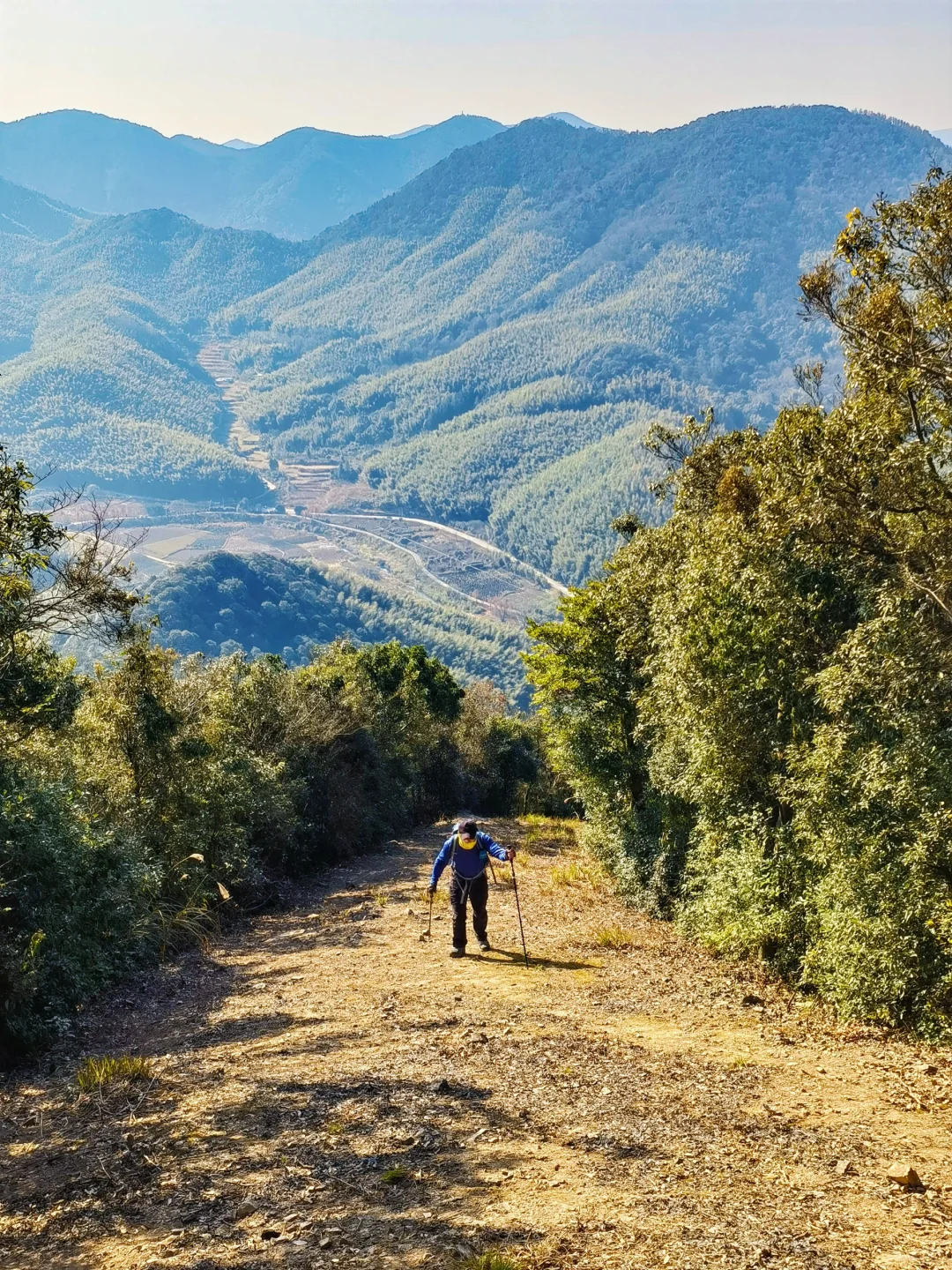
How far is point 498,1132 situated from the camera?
7.78 metres

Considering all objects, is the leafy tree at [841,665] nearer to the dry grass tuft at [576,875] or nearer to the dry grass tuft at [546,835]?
the dry grass tuft at [576,875]

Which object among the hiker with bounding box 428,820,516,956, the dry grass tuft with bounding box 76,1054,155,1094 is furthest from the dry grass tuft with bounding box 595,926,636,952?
the dry grass tuft with bounding box 76,1054,155,1094

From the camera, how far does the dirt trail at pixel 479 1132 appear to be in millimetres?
6195

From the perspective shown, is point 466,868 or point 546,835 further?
point 546,835

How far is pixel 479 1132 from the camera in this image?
7.78 m

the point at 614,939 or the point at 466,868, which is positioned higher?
the point at 466,868

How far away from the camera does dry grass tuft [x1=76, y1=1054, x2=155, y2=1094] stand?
9.29 meters

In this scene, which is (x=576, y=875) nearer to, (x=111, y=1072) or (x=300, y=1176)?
(x=111, y=1072)

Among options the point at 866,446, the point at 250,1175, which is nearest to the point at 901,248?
the point at 866,446

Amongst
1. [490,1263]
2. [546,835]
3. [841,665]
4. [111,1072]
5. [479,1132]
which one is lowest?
[546,835]

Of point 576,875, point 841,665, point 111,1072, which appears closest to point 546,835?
point 576,875

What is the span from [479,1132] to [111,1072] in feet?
13.8

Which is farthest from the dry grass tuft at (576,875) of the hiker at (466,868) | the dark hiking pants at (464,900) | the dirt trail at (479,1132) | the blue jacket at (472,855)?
the dirt trail at (479,1132)

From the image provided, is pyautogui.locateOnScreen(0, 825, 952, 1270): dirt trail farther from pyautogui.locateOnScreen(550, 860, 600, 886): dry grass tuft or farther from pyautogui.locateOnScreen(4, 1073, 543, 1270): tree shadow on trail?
pyautogui.locateOnScreen(550, 860, 600, 886): dry grass tuft
